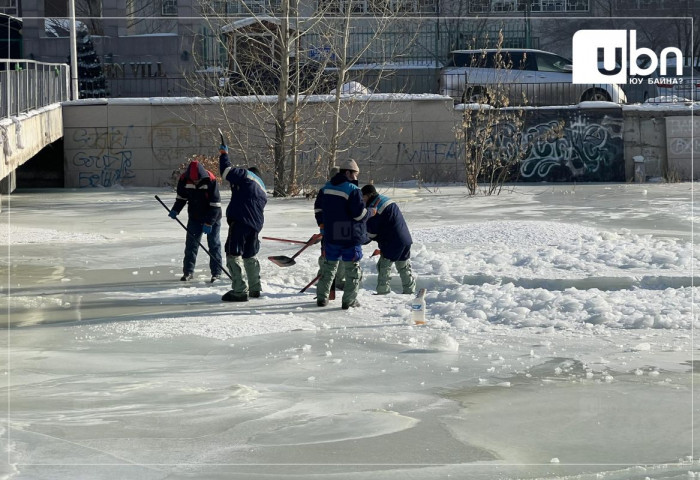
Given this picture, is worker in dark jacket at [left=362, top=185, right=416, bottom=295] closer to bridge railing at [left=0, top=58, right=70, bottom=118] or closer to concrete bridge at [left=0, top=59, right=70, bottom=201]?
concrete bridge at [left=0, top=59, right=70, bottom=201]

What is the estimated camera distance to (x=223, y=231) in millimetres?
17750

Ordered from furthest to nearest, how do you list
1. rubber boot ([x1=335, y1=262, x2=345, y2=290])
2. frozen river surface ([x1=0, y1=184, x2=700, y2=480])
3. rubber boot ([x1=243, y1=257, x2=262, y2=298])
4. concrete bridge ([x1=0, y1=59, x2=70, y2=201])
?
concrete bridge ([x1=0, y1=59, x2=70, y2=201]), rubber boot ([x1=335, y1=262, x2=345, y2=290]), rubber boot ([x1=243, y1=257, x2=262, y2=298]), frozen river surface ([x1=0, y1=184, x2=700, y2=480])

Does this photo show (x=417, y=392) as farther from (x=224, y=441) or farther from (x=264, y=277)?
(x=264, y=277)

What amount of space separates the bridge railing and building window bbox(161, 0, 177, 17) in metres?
18.8

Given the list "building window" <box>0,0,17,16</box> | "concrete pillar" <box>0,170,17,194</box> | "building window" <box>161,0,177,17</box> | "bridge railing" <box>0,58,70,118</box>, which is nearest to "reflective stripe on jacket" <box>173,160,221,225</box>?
"bridge railing" <box>0,58,70,118</box>

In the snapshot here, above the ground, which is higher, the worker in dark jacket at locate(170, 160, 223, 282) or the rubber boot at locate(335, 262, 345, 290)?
the worker in dark jacket at locate(170, 160, 223, 282)

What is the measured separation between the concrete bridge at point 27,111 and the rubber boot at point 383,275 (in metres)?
6.55

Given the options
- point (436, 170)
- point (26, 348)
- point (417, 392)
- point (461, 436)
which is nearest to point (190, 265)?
point (26, 348)

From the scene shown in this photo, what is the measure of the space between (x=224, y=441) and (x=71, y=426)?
107 centimetres

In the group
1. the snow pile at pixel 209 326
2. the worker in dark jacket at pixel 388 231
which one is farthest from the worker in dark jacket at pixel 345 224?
the snow pile at pixel 209 326

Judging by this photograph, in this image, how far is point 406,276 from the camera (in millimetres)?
12102

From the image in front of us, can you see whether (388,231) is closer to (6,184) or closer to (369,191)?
(369,191)

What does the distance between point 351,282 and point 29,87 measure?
1160 cm

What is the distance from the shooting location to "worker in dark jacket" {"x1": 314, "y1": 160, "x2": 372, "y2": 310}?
36.4 ft
